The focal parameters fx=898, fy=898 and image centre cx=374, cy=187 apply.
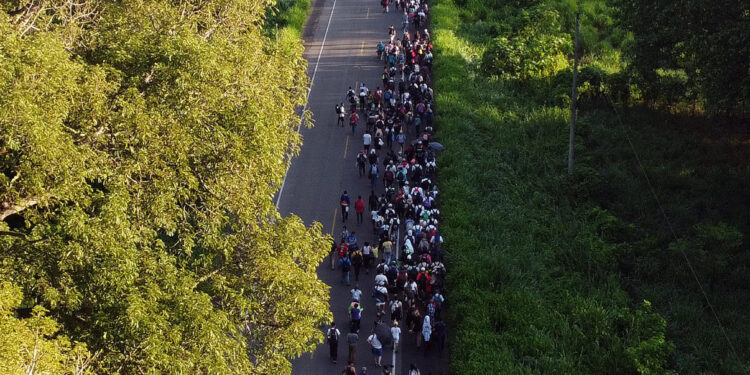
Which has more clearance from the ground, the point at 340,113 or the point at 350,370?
the point at 340,113

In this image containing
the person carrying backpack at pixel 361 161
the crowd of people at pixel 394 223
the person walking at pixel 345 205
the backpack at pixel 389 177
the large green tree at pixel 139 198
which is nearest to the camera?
the large green tree at pixel 139 198

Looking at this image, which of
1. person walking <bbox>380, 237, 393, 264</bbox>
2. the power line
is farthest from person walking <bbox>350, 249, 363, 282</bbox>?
the power line

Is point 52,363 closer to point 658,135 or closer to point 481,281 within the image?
point 481,281

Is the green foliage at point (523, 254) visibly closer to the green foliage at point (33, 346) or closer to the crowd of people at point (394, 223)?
the crowd of people at point (394, 223)

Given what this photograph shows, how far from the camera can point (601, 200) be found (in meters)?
35.7

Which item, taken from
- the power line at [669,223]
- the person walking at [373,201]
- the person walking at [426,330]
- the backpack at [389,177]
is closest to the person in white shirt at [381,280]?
the person walking at [426,330]

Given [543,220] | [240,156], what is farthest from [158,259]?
[543,220]

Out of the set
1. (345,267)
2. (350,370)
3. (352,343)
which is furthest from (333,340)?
(345,267)

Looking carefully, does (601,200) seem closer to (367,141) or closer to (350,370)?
(367,141)

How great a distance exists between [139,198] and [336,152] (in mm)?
22749

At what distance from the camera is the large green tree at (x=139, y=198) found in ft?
52.4

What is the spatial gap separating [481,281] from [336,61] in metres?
27.3

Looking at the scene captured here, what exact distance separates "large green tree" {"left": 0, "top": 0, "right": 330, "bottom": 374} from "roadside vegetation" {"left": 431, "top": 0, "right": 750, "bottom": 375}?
746cm

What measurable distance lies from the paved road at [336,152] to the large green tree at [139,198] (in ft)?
18.7
